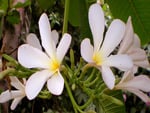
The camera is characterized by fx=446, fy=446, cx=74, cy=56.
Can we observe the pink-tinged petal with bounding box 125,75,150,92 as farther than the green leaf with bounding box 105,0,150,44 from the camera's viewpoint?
No

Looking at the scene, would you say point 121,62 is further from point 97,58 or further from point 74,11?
point 74,11

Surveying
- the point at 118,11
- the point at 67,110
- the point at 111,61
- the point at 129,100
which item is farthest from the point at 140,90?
the point at 129,100

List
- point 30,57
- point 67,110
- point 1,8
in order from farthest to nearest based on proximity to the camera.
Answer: point 67,110 → point 1,8 → point 30,57

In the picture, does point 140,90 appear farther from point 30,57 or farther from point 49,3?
point 49,3

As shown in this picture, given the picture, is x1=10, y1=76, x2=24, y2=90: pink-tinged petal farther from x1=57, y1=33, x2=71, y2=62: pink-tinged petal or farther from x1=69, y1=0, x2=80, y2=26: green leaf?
x1=69, y1=0, x2=80, y2=26: green leaf

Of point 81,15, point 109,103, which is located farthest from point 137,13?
point 109,103

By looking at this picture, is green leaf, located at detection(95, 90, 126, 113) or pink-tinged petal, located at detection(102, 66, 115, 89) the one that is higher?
pink-tinged petal, located at detection(102, 66, 115, 89)

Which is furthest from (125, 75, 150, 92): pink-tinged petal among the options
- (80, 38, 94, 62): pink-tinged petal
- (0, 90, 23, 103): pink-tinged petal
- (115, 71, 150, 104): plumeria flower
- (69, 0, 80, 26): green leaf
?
(69, 0, 80, 26): green leaf
